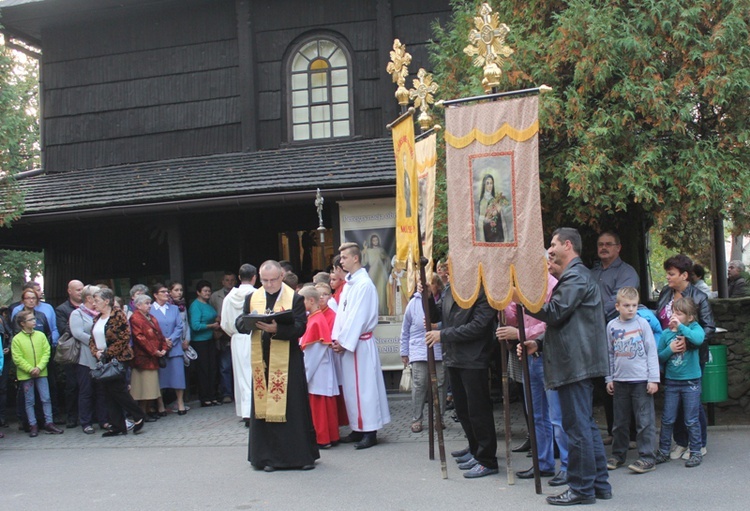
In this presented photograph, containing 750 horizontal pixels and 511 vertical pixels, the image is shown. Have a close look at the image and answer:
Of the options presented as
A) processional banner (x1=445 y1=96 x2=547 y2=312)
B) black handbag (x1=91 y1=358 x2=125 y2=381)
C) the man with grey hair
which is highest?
processional banner (x1=445 y1=96 x2=547 y2=312)

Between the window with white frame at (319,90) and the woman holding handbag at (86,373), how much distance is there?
5656 millimetres

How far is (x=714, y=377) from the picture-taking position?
27.2 feet

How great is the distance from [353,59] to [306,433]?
874cm

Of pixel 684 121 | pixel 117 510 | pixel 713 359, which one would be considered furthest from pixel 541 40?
pixel 117 510

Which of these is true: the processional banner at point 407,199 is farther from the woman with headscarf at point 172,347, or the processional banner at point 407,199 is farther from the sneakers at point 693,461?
the woman with headscarf at point 172,347

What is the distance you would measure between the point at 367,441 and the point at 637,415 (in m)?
2.94

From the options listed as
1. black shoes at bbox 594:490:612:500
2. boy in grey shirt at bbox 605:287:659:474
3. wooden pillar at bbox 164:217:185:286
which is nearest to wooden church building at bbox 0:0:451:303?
wooden pillar at bbox 164:217:185:286

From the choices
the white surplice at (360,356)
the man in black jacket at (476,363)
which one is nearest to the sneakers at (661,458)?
the man in black jacket at (476,363)

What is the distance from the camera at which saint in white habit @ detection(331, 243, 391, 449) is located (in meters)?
8.83

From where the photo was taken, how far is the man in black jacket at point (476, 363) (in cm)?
696

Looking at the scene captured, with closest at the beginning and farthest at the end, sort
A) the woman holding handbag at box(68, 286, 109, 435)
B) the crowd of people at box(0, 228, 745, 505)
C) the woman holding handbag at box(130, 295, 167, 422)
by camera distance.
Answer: the crowd of people at box(0, 228, 745, 505)
the woman holding handbag at box(68, 286, 109, 435)
the woman holding handbag at box(130, 295, 167, 422)

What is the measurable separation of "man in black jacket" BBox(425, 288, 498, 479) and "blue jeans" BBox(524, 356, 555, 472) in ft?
1.25

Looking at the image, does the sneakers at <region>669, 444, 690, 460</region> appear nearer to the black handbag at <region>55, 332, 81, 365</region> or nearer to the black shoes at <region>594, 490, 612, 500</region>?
the black shoes at <region>594, 490, 612, 500</region>

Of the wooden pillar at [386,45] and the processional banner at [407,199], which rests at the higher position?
the wooden pillar at [386,45]
